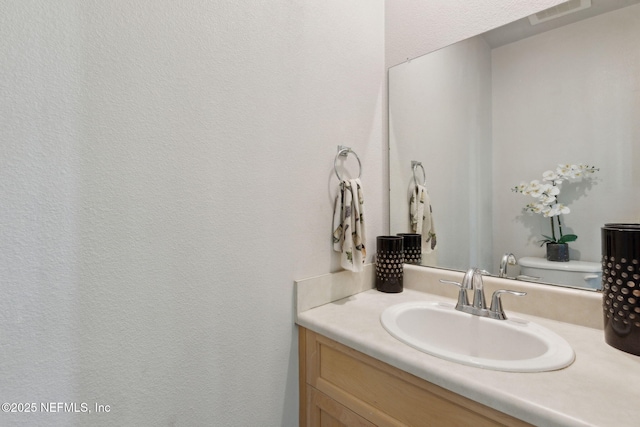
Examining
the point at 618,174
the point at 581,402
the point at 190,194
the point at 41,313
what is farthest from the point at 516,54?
the point at 41,313

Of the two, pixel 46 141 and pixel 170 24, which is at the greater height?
pixel 170 24

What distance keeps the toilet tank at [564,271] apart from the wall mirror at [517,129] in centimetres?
2

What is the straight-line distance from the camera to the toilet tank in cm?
91

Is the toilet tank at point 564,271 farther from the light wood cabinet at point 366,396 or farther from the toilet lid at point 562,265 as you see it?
the light wood cabinet at point 366,396

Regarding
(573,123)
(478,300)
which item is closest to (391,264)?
(478,300)

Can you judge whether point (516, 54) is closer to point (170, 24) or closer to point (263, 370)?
point (170, 24)

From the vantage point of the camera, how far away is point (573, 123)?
95cm

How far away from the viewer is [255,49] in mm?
896

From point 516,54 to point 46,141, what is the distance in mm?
1440

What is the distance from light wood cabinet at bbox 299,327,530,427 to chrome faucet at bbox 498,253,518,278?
0.60 meters

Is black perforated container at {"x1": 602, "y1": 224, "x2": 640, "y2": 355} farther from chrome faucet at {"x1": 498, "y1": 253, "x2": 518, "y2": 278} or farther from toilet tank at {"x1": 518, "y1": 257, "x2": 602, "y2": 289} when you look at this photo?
chrome faucet at {"x1": 498, "y1": 253, "x2": 518, "y2": 278}

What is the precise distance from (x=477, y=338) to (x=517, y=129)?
0.76 m

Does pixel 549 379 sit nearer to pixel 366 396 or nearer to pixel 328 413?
pixel 366 396

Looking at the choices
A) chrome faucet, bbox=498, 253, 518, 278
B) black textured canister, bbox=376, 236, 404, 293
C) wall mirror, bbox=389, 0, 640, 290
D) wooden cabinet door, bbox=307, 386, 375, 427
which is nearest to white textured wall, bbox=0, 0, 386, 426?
wooden cabinet door, bbox=307, 386, 375, 427
